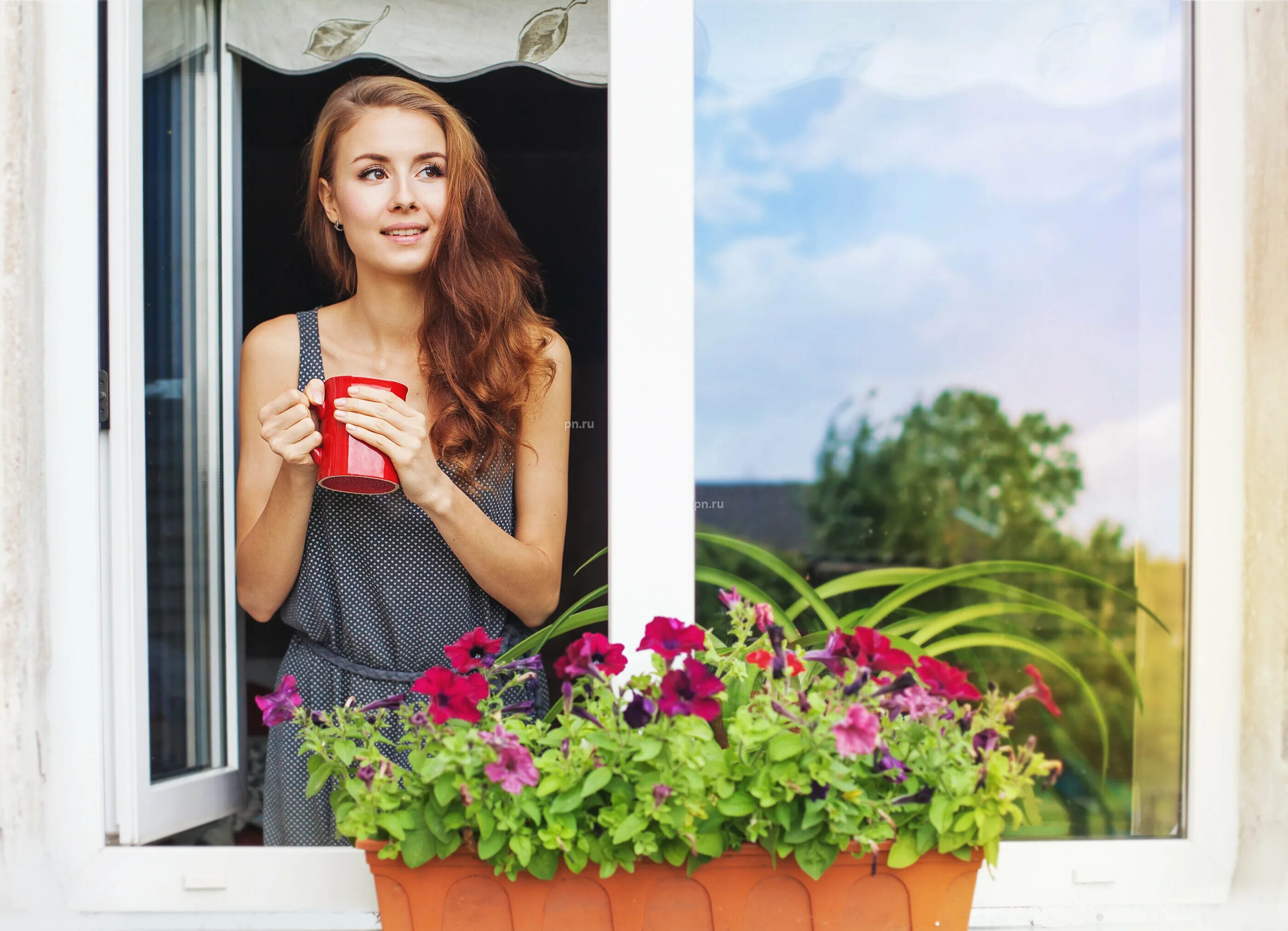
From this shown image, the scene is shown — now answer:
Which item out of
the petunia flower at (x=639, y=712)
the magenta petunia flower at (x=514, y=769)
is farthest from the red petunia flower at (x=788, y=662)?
the magenta petunia flower at (x=514, y=769)

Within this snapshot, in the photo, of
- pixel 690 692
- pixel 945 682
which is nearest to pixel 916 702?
pixel 945 682

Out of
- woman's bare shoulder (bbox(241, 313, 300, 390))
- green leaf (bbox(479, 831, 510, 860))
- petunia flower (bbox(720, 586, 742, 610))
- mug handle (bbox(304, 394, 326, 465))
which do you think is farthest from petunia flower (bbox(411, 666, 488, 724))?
woman's bare shoulder (bbox(241, 313, 300, 390))

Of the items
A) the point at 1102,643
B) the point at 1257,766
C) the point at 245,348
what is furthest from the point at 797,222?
the point at 1257,766

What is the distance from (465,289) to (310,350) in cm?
32

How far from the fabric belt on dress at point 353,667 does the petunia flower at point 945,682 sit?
0.93 meters

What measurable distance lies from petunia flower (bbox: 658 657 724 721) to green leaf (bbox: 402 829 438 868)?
1.13 ft

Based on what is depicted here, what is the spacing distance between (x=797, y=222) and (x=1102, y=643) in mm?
1508

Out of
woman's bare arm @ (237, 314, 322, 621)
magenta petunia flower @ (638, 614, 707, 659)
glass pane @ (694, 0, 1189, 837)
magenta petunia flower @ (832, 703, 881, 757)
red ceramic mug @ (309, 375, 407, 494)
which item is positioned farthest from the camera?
glass pane @ (694, 0, 1189, 837)

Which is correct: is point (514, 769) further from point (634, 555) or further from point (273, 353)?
point (273, 353)

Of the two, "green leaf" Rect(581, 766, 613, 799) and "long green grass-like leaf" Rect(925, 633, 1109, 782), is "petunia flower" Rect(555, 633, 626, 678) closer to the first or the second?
"green leaf" Rect(581, 766, 613, 799)

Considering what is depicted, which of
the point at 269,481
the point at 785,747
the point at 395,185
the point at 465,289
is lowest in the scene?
the point at 785,747

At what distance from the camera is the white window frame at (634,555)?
1507 millimetres

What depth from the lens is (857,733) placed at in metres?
1.08

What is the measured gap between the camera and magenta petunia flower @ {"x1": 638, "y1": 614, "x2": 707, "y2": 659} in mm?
1172
